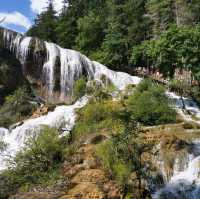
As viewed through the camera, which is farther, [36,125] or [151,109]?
[36,125]

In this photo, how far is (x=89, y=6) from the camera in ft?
260

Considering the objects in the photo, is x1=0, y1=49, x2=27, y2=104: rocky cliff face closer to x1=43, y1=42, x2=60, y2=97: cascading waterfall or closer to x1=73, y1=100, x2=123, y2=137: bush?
x1=43, y1=42, x2=60, y2=97: cascading waterfall

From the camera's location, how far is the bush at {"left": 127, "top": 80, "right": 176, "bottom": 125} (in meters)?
33.2

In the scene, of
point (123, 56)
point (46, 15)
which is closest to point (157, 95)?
point (123, 56)

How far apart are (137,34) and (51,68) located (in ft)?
59.7

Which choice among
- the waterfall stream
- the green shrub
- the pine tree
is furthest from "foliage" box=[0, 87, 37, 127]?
the pine tree

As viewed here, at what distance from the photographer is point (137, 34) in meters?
62.1

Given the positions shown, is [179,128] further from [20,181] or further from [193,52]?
[193,52]

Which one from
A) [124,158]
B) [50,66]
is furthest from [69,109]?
[124,158]

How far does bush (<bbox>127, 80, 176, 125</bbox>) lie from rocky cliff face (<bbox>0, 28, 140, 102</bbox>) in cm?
1164

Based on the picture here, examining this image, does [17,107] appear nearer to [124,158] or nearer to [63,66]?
[63,66]

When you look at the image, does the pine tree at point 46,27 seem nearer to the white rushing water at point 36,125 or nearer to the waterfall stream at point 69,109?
the waterfall stream at point 69,109

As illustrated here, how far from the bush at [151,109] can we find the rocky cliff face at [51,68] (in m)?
11.6

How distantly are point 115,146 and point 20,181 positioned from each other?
5034mm
